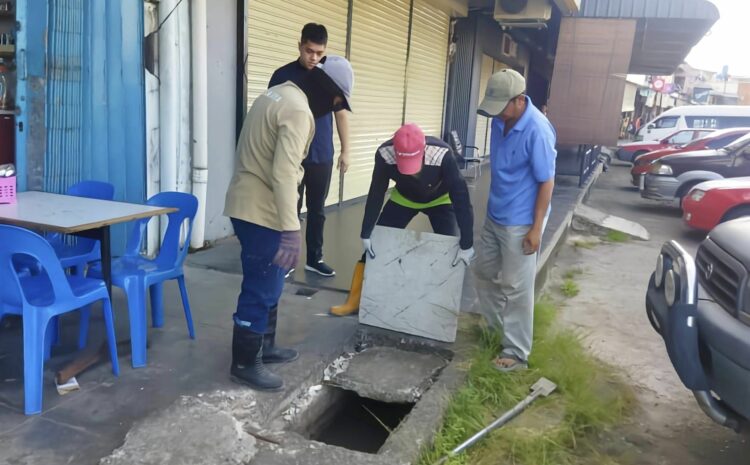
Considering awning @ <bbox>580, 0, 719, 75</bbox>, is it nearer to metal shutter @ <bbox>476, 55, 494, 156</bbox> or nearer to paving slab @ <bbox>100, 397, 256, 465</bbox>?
metal shutter @ <bbox>476, 55, 494, 156</bbox>

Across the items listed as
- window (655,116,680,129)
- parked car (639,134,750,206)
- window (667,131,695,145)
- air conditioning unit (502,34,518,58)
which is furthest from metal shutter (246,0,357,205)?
window (655,116,680,129)

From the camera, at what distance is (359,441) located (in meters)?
3.62

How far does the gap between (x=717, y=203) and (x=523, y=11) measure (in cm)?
428

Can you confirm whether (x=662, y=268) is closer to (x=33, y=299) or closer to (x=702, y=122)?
(x=33, y=299)

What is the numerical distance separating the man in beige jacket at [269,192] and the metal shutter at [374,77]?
5.45 meters

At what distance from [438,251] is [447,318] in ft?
1.43

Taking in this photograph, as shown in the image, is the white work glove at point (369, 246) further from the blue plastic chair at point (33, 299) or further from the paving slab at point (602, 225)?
the paving slab at point (602, 225)

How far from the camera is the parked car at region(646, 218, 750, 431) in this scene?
2619 millimetres

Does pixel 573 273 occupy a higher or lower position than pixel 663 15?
lower

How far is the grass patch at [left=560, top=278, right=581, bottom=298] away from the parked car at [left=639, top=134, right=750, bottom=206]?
5.36 meters

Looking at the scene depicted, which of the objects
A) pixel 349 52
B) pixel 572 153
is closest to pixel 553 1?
pixel 349 52

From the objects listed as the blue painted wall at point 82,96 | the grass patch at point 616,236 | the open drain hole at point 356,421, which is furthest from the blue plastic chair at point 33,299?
the grass patch at point 616,236

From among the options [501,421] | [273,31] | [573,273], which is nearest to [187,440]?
[501,421]

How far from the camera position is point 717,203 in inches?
336
